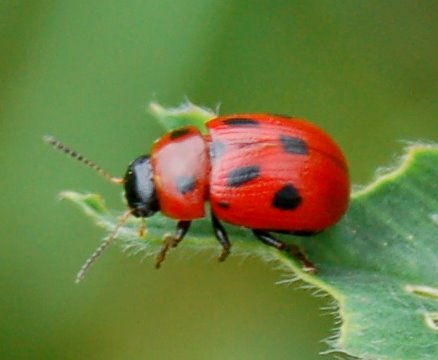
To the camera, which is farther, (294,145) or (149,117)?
(149,117)

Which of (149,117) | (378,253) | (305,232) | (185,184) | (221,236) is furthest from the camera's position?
(149,117)

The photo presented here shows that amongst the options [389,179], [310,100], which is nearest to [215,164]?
[389,179]

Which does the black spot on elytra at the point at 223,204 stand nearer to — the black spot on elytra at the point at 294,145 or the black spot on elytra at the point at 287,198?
the black spot on elytra at the point at 287,198

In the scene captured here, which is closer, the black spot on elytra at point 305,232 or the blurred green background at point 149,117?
the black spot on elytra at point 305,232

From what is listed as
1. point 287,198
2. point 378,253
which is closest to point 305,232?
point 287,198

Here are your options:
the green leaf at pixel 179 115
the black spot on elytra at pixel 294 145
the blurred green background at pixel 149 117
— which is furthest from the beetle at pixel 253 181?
the blurred green background at pixel 149 117

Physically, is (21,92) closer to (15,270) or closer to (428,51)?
(15,270)

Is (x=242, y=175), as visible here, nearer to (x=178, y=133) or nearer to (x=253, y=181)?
(x=253, y=181)

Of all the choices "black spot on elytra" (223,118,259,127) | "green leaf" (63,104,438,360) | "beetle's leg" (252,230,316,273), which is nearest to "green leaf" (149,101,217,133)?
"green leaf" (63,104,438,360)
